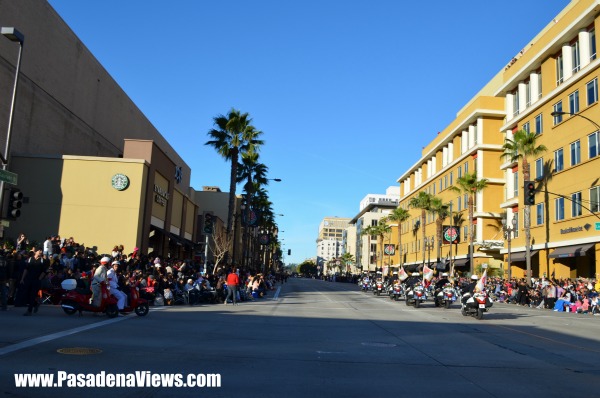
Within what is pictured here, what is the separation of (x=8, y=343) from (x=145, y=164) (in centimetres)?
2343

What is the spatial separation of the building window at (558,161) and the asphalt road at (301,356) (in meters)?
30.7

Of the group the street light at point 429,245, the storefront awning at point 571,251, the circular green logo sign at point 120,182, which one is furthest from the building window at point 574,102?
the street light at point 429,245

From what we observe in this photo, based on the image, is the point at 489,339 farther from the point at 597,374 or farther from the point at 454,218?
the point at 454,218

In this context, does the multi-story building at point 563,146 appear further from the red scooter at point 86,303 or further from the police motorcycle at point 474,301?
the red scooter at point 86,303

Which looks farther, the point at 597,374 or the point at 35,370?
the point at 597,374

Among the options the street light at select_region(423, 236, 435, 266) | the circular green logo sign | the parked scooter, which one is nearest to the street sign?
the circular green logo sign

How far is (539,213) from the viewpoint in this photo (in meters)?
48.3

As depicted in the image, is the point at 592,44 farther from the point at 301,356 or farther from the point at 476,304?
the point at 301,356

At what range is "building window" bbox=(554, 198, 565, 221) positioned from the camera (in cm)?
4400

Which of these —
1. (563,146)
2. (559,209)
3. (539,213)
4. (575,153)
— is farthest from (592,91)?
(539,213)

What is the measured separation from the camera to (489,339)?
47.8ft

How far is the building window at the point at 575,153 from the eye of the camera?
41812 mm

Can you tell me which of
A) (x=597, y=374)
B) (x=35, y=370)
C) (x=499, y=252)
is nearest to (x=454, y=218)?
(x=499, y=252)

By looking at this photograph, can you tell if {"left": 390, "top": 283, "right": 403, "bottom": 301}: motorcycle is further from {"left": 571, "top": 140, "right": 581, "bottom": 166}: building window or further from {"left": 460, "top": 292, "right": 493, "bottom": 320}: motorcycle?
{"left": 571, "top": 140, "right": 581, "bottom": 166}: building window
